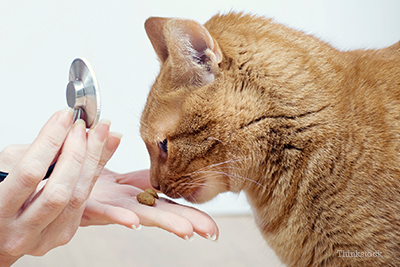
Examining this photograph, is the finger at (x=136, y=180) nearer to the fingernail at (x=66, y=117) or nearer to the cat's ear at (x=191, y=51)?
the cat's ear at (x=191, y=51)

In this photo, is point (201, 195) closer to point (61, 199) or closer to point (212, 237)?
point (212, 237)

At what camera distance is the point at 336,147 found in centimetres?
99

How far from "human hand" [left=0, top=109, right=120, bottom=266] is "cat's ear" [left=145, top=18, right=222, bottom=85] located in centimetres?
28

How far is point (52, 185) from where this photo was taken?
0.82 meters

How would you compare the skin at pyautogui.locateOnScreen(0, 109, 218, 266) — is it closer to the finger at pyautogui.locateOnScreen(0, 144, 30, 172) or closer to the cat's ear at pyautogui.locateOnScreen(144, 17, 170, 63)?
the finger at pyautogui.locateOnScreen(0, 144, 30, 172)

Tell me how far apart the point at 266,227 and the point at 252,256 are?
0.66 metres

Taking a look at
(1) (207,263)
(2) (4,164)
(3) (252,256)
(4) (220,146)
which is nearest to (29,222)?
(2) (4,164)

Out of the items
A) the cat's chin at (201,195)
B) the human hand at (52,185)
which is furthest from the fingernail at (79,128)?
the cat's chin at (201,195)

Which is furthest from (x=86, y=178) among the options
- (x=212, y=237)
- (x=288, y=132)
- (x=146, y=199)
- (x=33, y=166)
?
(x=288, y=132)

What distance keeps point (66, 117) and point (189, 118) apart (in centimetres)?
37

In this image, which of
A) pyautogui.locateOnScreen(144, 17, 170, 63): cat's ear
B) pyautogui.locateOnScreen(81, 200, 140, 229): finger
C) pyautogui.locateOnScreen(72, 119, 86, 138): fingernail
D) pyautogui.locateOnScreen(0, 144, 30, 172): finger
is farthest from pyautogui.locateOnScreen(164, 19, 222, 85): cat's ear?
pyautogui.locateOnScreen(0, 144, 30, 172): finger

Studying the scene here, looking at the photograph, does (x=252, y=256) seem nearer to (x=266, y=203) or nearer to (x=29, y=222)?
(x=266, y=203)

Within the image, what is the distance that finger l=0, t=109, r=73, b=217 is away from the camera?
798mm

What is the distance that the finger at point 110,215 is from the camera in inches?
37.6
